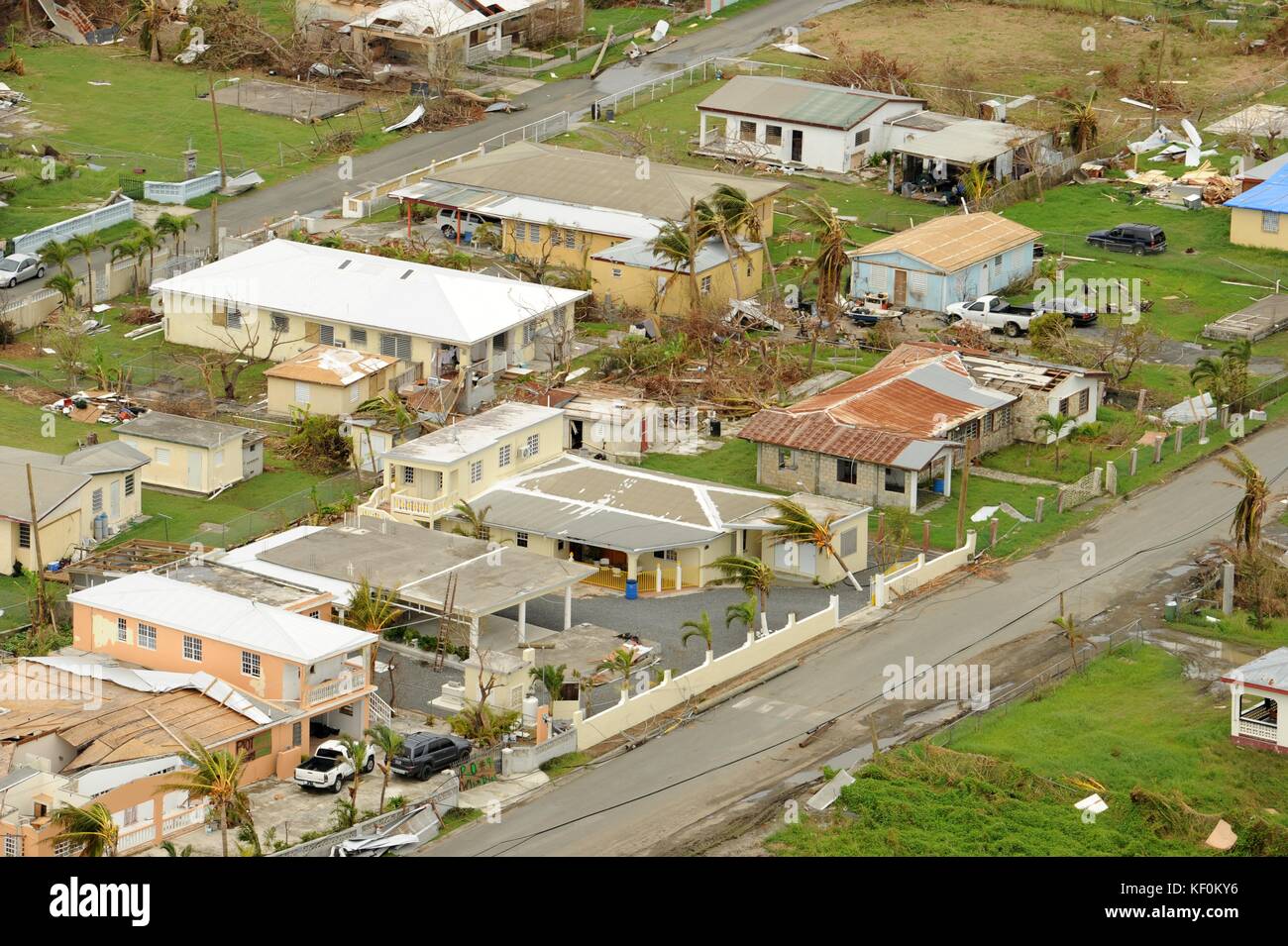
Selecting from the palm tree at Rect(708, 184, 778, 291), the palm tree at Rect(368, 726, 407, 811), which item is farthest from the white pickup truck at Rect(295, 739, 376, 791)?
the palm tree at Rect(708, 184, 778, 291)

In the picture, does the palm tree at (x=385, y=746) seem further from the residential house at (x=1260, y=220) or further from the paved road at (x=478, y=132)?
the residential house at (x=1260, y=220)

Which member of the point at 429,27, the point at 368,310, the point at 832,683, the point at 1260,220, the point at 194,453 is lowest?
the point at 832,683

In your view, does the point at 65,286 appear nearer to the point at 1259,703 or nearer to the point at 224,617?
the point at 224,617

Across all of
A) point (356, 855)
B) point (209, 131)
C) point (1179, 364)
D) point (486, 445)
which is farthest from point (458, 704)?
point (209, 131)

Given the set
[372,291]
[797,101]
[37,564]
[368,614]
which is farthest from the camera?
[797,101]

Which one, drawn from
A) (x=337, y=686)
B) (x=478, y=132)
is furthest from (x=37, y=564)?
(x=478, y=132)

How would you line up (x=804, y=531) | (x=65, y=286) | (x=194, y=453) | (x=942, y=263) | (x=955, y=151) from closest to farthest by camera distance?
(x=804, y=531)
(x=194, y=453)
(x=65, y=286)
(x=942, y=263)
(x=955, y=151)

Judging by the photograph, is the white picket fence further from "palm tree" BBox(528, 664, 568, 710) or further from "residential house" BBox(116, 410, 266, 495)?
"palm tree" BBox(528, 664, 568, 710)
